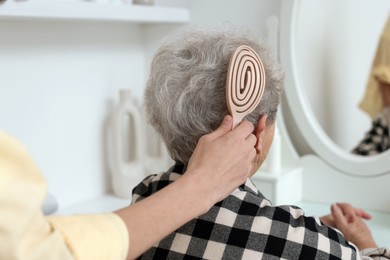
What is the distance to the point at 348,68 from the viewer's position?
→ 1.58m

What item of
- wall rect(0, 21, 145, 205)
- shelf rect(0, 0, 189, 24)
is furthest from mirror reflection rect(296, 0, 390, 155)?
wall rect(0, 21, 145, 205)

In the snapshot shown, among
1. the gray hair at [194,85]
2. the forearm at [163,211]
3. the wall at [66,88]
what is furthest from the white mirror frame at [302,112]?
the forearm at [163,211]

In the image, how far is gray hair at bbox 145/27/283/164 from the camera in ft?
2.85

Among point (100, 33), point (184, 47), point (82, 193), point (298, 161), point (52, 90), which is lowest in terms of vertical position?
point (82, 193)

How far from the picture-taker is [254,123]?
910mm

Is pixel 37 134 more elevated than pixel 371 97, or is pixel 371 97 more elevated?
pixel 371 97

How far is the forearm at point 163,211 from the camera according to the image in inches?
25.5

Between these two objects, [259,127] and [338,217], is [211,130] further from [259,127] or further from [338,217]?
[338,217]

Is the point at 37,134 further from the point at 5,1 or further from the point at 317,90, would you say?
the point at 317,90

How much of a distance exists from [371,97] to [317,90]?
14cm

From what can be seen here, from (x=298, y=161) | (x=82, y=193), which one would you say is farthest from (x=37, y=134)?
(x=298, y=161)

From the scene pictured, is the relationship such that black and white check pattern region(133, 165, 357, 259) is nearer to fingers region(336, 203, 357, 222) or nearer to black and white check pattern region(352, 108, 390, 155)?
fingers region(336, 203, 357, 222)

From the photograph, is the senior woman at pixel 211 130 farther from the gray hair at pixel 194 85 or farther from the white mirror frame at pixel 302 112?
the white mirror frame at pixel 302 112

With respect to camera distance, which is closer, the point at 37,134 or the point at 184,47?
the point at 184,47
